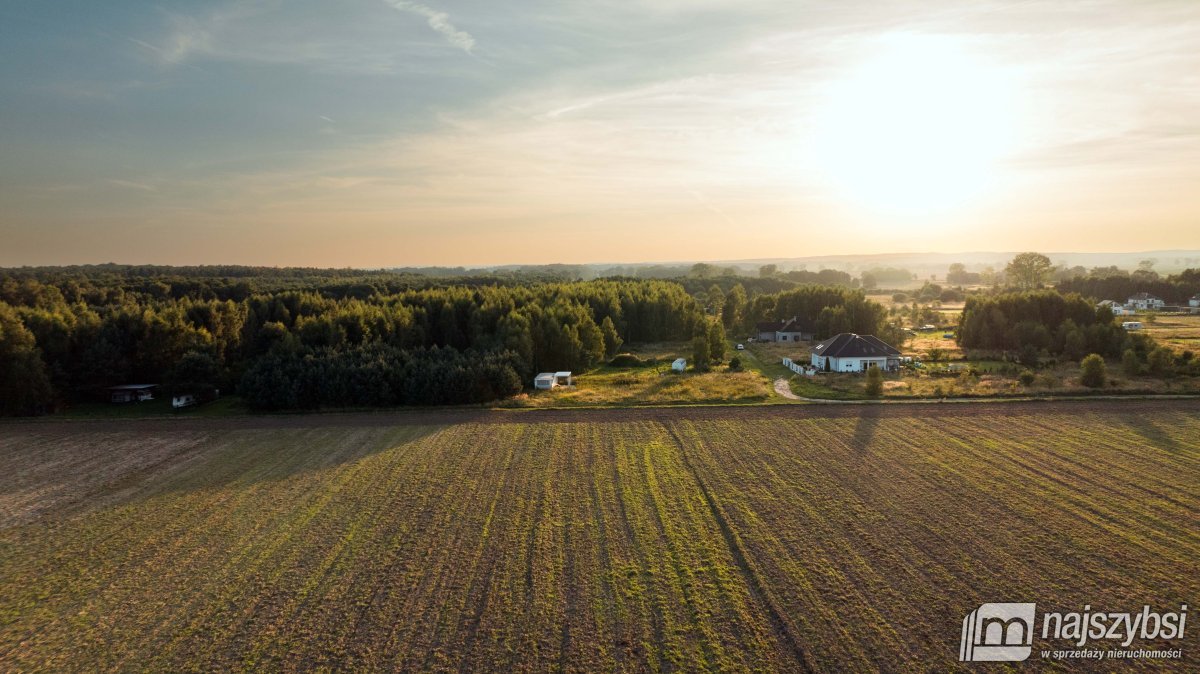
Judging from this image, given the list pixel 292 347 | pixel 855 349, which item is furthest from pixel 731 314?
pixel 292 347

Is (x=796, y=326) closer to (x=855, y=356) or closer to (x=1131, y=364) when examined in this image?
(x=855, y=356)

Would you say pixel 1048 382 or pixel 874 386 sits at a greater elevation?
pixel 874 386

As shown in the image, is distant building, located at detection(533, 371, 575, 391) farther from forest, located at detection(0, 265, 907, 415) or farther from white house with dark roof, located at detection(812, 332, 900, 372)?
white house with dark roof, located at detection(812, 332, 900, 372)

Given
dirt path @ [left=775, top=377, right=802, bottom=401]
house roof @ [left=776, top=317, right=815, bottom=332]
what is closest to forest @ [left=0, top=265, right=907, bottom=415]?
house roof @ [left=776, top=317, right=815, bottom=332]

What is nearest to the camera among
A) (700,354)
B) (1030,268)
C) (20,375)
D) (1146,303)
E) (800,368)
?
(20,375)

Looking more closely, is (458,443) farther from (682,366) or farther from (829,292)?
(829,292)

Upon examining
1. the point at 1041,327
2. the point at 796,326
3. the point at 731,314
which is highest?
the point at 731,314

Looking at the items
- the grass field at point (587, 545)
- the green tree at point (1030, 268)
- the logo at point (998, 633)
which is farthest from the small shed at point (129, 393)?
the green tree at point (1030, 268)
